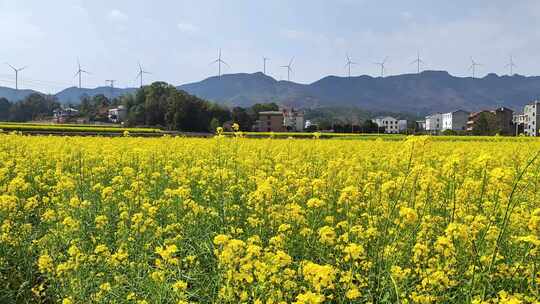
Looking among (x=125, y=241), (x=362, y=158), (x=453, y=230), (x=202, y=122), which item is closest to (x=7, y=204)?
(x=125, y=241)

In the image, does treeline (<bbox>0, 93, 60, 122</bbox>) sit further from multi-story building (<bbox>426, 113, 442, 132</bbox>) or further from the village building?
multi-story building (<bbox>426, 113, 442, 132</bbox>)

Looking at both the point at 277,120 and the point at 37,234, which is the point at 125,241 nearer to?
the point at 37,234

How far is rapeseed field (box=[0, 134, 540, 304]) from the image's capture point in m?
3.67

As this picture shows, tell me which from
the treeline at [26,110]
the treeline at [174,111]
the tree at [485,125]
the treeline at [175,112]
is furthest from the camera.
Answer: the treeline at [26,110]

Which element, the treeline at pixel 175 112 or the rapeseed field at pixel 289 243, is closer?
the rapeseed field at pixel 289 243

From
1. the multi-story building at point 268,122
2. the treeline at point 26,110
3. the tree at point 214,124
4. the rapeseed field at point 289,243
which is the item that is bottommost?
the rapeseed field at point 289,243

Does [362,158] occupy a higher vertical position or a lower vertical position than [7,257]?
higher

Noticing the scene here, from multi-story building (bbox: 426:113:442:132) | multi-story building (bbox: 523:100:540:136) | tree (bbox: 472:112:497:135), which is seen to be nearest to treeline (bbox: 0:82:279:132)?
tree (bbox: 472:112:497:135)

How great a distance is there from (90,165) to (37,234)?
15.4 ft

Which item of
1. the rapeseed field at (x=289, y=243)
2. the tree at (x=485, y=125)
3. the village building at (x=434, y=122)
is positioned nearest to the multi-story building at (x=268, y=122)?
the tree at (x=485, y=125)

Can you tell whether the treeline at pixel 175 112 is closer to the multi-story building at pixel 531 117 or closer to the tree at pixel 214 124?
the tree at pixel 214 124

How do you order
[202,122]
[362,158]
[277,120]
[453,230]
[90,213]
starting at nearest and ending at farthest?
[453,230] < [90,213] < [362,158] < [202,122] < [277,120]

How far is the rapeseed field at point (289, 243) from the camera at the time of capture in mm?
3670

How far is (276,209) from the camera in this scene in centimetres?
554
